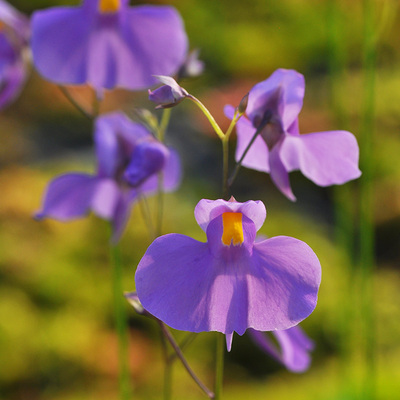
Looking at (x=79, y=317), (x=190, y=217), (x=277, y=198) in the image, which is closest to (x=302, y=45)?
(x=277, y=198)

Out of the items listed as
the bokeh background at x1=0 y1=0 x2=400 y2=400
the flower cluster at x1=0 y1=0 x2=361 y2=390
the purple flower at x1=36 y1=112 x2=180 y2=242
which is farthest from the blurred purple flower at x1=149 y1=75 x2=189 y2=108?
the bokeh background at x1=0 y1=0 x2=400 y2=400

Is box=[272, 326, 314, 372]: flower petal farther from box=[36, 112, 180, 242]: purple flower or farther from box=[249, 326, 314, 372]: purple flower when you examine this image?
box=[36, 112, 180, 242]: purple flower

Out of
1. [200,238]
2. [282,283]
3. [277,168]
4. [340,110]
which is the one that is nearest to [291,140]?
[277,168]

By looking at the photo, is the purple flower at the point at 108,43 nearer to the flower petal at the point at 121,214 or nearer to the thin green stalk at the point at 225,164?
the flower petal at the point at 121,214

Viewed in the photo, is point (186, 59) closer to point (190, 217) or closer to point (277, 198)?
point (190, 217)

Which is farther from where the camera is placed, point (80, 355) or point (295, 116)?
point (80, 355)

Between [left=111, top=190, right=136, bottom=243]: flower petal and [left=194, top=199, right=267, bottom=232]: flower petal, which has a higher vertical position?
[left=194, top=199, right=267, bottom=232]: flower petal

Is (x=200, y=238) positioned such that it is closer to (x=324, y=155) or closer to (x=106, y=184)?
(x=106, y=184)
